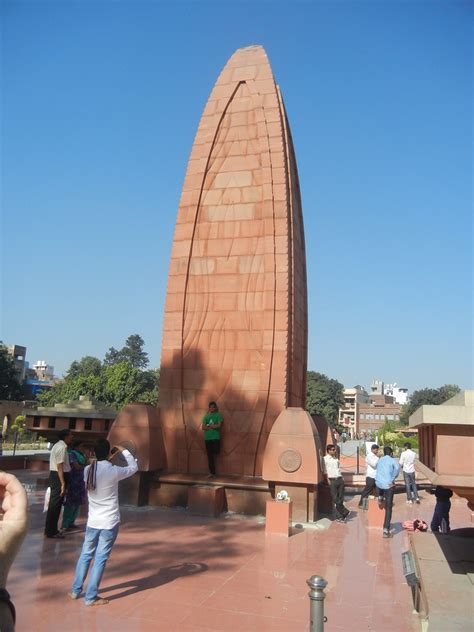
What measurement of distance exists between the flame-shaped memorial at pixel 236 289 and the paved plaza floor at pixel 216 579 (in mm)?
2215

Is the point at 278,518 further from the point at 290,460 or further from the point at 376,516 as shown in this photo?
the point at 376,516

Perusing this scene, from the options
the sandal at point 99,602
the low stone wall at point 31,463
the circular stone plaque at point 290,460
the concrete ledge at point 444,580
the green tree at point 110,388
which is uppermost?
the green tree at point 110,388

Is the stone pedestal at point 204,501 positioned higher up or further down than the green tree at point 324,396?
further down

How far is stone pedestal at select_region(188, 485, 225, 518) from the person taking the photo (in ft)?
28.3

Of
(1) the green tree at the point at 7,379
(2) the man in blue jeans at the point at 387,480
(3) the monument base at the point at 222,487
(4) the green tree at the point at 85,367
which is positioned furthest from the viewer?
(4) the green tree at the point at 85,367

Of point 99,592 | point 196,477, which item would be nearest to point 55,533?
point 99,592

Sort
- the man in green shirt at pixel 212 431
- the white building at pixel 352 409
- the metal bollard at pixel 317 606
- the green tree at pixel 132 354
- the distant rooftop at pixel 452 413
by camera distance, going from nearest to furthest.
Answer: the metal bollard at pixel 317 606, the distant rooftop at pixel 452 413, the man in green shirt at pixel 212 431, the green tree at pixel 132 354, the white building at pixel 352 409

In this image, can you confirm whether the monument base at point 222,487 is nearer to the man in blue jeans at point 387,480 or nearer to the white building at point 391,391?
the man in blue jeans at point 387,480

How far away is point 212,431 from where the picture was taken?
9.55m

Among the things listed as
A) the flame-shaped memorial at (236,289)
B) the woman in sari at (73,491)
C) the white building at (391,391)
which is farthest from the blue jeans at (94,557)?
the white building at (391,391)

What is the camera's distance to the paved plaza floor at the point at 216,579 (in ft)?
14.1

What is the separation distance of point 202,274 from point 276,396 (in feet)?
9.44

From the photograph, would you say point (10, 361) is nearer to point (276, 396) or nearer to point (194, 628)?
point (276, 396)

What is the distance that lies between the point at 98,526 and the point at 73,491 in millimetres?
2773
